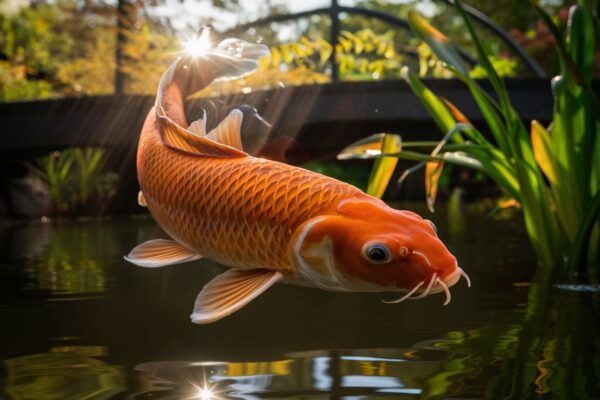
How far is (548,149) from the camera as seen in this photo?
13.2ft

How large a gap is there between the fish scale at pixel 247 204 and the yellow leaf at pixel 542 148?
3.22m

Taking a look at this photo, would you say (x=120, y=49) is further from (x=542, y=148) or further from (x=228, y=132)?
(x=228, y=132)

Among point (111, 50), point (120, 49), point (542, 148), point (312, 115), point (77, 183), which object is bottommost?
point (542, 148)

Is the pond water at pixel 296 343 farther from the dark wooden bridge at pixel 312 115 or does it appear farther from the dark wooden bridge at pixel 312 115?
the dark wooden bridge at pixel 312 115

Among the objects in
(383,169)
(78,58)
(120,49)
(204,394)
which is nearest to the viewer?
(204,394)

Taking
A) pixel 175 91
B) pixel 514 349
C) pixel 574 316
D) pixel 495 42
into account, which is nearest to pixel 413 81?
pixel 574 316

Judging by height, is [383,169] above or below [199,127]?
above

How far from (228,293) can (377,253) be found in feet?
0.71

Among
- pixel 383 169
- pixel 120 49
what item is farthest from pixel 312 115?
pixel 120 49

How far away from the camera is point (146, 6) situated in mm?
15445

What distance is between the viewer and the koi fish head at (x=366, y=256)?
90 cm

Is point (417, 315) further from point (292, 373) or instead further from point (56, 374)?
point (56, 374)

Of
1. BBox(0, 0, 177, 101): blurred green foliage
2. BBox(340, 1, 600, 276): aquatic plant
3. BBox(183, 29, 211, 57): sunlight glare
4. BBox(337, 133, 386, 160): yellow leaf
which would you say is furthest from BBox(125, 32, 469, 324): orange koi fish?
BBox(0, 0, 177, 101): blurred green foliage

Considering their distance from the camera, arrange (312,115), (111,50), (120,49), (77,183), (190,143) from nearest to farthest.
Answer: (190,143), (312,115), (77,183), (120,49), (111,50)
